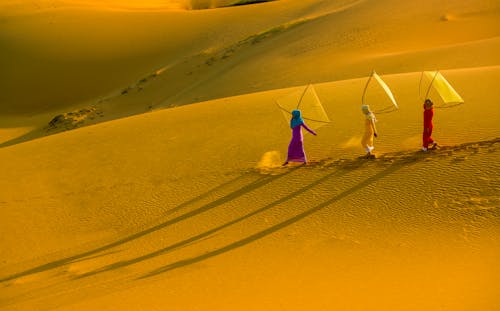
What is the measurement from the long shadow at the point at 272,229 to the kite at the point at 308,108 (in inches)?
70.9

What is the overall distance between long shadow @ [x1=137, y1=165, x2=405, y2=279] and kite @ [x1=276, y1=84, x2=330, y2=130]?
1801mm

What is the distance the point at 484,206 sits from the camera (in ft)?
24.8

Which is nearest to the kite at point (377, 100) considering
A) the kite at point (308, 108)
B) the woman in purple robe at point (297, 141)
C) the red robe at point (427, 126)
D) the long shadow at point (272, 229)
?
the kite at point (308, 108)

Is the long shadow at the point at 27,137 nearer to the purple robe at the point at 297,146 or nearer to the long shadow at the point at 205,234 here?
the purple robe at the point at 297,146

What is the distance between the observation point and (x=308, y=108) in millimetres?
10945

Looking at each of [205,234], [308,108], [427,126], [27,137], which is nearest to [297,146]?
[308,108]

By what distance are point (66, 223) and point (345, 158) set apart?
484 centimetres

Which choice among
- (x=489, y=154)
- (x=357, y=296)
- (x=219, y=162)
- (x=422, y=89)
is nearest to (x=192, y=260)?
(x=357, y=296)

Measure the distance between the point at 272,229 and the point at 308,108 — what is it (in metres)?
3.58

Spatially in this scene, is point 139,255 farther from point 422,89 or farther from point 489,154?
point 422,89

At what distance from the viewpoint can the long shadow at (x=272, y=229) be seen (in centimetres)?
729

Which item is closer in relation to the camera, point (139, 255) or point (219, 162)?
point (139, 255)

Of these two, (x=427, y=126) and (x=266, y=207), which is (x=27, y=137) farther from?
(x=427, y=126)

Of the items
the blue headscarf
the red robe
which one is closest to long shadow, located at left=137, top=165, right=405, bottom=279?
the red robe
